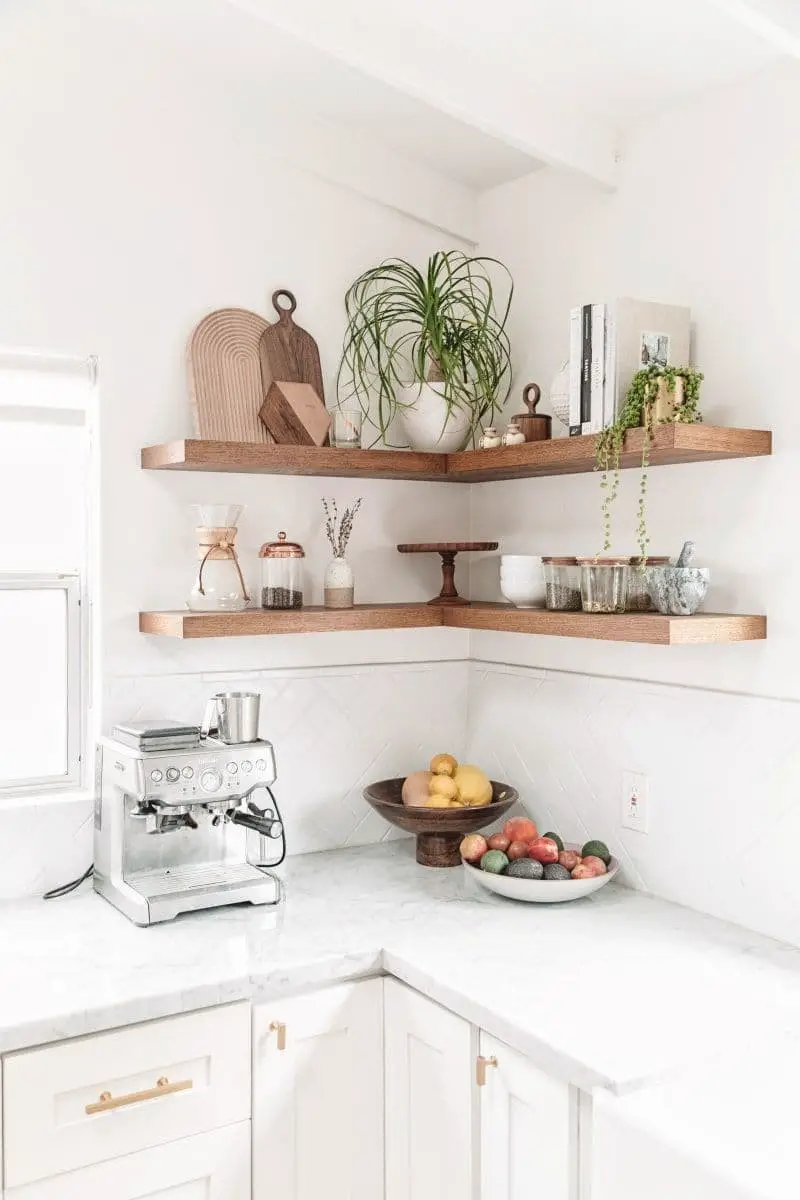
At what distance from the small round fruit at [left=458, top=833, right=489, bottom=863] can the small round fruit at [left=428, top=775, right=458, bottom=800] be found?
0.19 meters

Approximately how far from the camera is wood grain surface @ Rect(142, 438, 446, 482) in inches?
87.0

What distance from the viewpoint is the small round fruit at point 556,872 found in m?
2.16

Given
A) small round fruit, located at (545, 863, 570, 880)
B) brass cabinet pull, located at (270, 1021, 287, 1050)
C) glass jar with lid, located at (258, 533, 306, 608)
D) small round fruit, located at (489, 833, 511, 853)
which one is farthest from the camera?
glass jar with lid, located at (258, 533, 306, 608)

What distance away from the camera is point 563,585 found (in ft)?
7.27

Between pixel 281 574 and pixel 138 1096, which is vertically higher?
pixel 281 574

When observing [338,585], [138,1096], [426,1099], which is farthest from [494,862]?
[138,1096]

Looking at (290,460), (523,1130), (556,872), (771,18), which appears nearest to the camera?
(523,1130)

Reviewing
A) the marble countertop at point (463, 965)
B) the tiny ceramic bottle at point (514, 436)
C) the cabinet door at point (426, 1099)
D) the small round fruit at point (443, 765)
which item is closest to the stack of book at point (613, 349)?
the tiny ceramic bottle at point (514, 436)

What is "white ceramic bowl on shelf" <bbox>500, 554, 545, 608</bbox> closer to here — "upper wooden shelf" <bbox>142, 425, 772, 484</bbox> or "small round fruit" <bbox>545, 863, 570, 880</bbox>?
"upper wooden shelf" <bbox>142, 425, 772, 484</bbox>

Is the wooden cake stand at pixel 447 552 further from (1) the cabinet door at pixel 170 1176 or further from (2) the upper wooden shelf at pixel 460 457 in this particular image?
(1) the cabinet door at pixel 170 1176

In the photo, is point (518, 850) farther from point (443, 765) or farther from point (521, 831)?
point (443, 765)

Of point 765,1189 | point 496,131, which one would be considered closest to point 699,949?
point 765,1189

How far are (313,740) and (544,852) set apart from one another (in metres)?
0.65

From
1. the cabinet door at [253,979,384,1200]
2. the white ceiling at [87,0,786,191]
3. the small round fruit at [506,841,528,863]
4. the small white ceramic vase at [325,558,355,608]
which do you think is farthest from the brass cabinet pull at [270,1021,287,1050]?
the white ceiling at [87,0,786,191]
